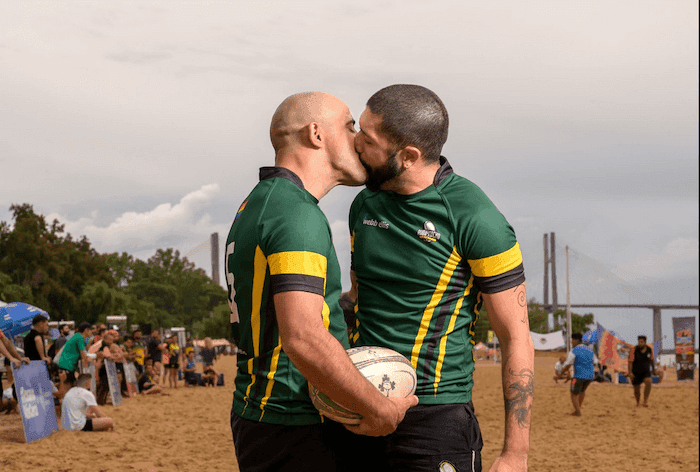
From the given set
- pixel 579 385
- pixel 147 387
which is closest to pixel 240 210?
pixel 579 385

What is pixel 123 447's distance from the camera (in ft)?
39.6

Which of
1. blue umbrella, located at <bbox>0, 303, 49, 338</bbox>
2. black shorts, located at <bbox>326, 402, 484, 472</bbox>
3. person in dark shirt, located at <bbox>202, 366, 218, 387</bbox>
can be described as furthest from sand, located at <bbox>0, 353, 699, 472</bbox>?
black shorts, located at <bbox>326, 402, 484, 472</bbox>

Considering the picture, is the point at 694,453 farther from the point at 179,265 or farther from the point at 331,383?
the point at 179,265

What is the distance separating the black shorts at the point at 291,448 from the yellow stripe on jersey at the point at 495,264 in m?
0.88

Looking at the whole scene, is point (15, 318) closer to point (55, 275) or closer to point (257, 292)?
point (257, 292)

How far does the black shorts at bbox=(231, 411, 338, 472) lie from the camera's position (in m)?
2.61

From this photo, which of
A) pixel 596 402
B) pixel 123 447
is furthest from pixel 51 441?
pixel 596 402

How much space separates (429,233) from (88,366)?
1668 centimetres

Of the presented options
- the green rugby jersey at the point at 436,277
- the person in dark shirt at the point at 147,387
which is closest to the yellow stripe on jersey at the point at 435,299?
the green rugby jersey at the point at 436,277

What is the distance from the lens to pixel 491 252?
2.84 m

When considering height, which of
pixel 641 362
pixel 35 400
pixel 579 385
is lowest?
pixel 35 400

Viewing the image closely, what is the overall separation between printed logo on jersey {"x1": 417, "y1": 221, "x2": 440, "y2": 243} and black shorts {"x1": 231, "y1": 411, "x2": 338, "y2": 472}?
867 millimetres

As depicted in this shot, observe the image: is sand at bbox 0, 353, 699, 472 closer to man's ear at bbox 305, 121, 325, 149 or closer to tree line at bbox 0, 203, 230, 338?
man's ear at bbox 305, 121, 325, 149

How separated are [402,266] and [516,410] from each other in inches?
29.5
